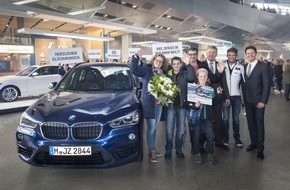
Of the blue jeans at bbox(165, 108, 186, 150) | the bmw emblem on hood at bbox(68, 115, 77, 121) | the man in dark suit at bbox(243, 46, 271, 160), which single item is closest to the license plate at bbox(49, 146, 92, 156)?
the bmw emblem on hood at bbox(68, 115, 77, 121)

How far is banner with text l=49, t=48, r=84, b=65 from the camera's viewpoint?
29.2ft

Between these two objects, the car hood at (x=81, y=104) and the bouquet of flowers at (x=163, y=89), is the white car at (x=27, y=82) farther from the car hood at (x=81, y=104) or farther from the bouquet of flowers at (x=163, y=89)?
the bouquet of flowers at (x=163, y=89)

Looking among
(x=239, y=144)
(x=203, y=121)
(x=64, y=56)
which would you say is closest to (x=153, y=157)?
(x=203, y=121)

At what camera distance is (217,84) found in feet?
14.4

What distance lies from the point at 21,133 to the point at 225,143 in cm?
335

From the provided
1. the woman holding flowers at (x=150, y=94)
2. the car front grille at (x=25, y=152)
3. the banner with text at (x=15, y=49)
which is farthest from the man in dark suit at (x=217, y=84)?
the banner with text at (x=15, y=49)

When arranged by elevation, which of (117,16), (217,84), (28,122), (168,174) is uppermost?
(117,16)

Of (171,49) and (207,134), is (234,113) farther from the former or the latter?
(171,49)

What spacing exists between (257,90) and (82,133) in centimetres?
284

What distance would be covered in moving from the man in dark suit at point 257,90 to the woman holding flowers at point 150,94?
1.44 metres

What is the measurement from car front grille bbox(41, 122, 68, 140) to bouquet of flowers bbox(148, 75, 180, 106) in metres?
1.31

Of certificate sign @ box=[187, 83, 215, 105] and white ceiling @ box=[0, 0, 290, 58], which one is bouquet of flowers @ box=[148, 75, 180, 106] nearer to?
certificate sign @ box=[187, 83, 215, 105]

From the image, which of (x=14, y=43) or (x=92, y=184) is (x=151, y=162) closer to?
(x=92, y=184)

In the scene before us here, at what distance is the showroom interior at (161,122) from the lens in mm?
3451
